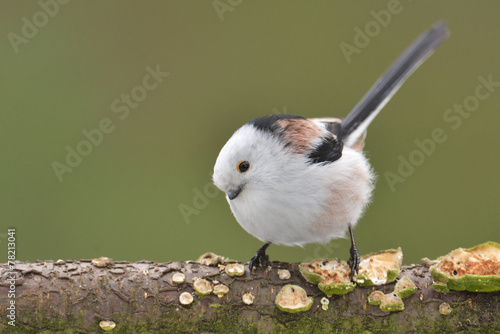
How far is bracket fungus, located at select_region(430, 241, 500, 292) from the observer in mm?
1383

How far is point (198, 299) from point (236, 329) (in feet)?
0.46

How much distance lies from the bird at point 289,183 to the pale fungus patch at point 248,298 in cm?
12

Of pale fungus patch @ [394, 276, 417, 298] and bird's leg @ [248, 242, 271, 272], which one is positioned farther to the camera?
bird's leg @ [248, 242, 271, 272]

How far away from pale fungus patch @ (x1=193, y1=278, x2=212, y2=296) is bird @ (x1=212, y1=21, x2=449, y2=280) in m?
0.17

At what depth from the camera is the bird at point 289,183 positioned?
1708 millimetres

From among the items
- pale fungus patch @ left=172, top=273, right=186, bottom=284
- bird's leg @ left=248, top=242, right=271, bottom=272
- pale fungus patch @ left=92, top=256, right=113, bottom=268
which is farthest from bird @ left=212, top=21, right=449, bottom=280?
pale fungus patch @ left=92, top=256, right=113, bottom=268

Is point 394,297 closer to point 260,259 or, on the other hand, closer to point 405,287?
point 405,287

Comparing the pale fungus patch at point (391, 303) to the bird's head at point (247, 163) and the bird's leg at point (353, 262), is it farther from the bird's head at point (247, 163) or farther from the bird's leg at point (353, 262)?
the bird's head at point (247, 163)

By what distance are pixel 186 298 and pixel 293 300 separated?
316 mm

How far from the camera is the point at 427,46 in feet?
7.18

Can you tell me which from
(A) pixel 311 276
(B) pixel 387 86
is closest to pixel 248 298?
(A) pixel 311 276

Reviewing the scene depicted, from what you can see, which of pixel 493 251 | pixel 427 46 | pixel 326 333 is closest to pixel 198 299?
pixel 326 333

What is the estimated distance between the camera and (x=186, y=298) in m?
1.46

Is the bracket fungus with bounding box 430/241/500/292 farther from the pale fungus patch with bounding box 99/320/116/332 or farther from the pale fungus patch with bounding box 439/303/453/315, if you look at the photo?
the pale fungus patch with bounding box 99/320/116/332
